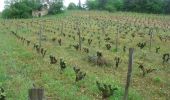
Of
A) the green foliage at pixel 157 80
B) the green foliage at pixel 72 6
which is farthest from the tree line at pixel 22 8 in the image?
the green foliage at pixel 157 80

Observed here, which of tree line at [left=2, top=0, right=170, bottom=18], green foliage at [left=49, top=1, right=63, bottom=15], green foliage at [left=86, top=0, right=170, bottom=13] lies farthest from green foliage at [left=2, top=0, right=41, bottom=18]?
green foliage at [left=86, top=0, right=170, bottom=13]

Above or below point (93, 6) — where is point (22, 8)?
above

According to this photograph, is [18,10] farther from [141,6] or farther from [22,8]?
[141,6]

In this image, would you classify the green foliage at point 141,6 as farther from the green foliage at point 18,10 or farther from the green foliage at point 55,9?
the green foliage at point 18,10

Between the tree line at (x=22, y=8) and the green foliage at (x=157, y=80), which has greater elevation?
the tree line at (x=22, y=8)

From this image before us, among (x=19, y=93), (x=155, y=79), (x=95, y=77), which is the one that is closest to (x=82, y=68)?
(x=95, y=77)

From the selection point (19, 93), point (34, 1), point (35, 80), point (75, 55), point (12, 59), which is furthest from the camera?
point (34, 1)

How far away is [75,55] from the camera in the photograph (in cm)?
1967

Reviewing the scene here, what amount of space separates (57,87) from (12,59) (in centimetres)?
562

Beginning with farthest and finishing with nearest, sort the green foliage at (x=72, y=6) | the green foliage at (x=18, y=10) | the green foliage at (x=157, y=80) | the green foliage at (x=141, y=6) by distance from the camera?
the green foliage at (x=72, y=6) < the green foliage at (x=141, y=6) < the green foliage at (x=18, y=10) < the green foliage at (x=157, y=80)

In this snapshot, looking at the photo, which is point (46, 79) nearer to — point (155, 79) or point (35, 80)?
point (35, 80)

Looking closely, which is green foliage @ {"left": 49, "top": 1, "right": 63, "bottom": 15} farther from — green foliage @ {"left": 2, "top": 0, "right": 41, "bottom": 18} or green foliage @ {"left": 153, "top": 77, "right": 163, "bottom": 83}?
green foliage @ {"left": 153, "top": 77, "right": 163, "bottom": 83}

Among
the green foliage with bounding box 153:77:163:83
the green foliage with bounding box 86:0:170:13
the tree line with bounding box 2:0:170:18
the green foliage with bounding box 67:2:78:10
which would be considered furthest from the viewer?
the green foliage with bounding box 67:2:78:10

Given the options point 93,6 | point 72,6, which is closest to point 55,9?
point 72,6
